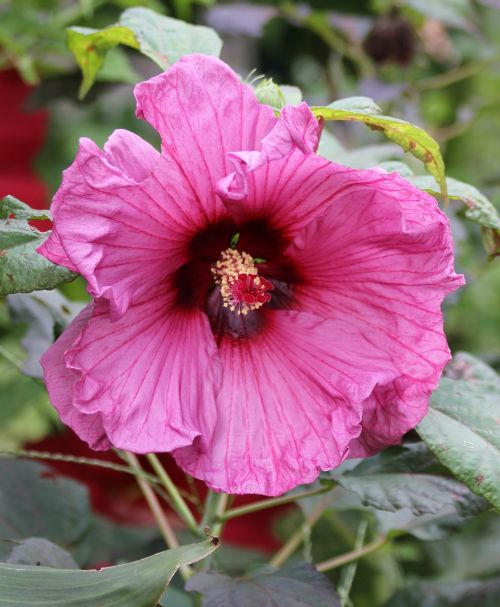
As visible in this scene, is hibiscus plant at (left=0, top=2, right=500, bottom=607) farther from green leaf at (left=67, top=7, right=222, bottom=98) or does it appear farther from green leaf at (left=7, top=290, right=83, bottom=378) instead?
green leaf at (left=7, top=290, right=83, bottom=378)

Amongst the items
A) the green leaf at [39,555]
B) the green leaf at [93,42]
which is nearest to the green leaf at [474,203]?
the green leaf at [93,42]

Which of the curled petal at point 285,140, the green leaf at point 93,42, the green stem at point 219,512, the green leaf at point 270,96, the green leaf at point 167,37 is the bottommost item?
the green stem at point 219,512

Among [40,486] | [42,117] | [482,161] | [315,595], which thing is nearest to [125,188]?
[315,595]

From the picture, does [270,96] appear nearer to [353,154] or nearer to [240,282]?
[240,282]

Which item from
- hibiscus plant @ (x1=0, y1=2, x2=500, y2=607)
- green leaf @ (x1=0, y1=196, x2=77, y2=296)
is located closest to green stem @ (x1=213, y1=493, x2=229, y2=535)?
hibiscus plant @ (x1=0, y1=2, x2=500, y2=607)

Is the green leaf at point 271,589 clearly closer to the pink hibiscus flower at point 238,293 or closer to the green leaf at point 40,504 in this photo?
the pink hibiscus flower at point 238,293

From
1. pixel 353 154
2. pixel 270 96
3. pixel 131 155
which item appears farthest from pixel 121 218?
pixel 353 154

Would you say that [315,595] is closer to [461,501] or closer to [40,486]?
[461,501]
